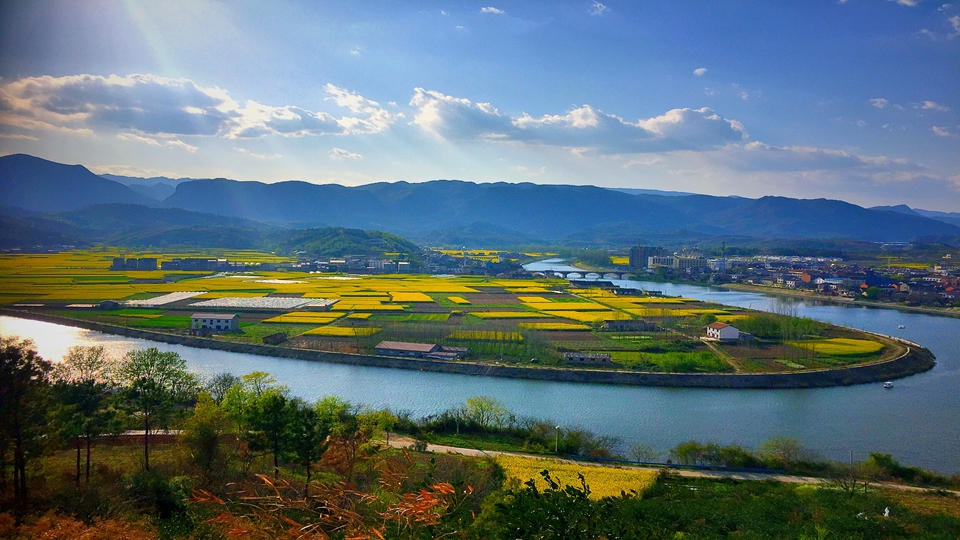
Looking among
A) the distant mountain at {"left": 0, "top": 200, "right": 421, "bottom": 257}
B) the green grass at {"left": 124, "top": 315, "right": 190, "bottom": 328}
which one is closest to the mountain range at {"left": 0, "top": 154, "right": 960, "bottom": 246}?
the distant mountain at {"left": 0, "top": 200, "right": 421, "bottom": 257}

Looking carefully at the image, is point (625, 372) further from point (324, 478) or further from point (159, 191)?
point (159, 191)

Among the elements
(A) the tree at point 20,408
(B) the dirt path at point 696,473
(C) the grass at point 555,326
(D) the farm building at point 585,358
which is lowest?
(B) the dirt path at point 696,473

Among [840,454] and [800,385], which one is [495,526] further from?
[800,385]

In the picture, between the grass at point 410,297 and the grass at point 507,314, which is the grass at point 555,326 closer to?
the grass at point 507,314

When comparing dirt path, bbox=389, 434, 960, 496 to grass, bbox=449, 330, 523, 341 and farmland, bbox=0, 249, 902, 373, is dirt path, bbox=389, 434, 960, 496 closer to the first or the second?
farmland, bbox=0, 249, 902, 373

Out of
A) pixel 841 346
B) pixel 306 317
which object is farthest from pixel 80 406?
pixel 841 346

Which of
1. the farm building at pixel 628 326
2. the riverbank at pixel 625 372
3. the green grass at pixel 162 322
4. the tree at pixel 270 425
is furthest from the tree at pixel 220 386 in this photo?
the farm building at pixel 628 326
